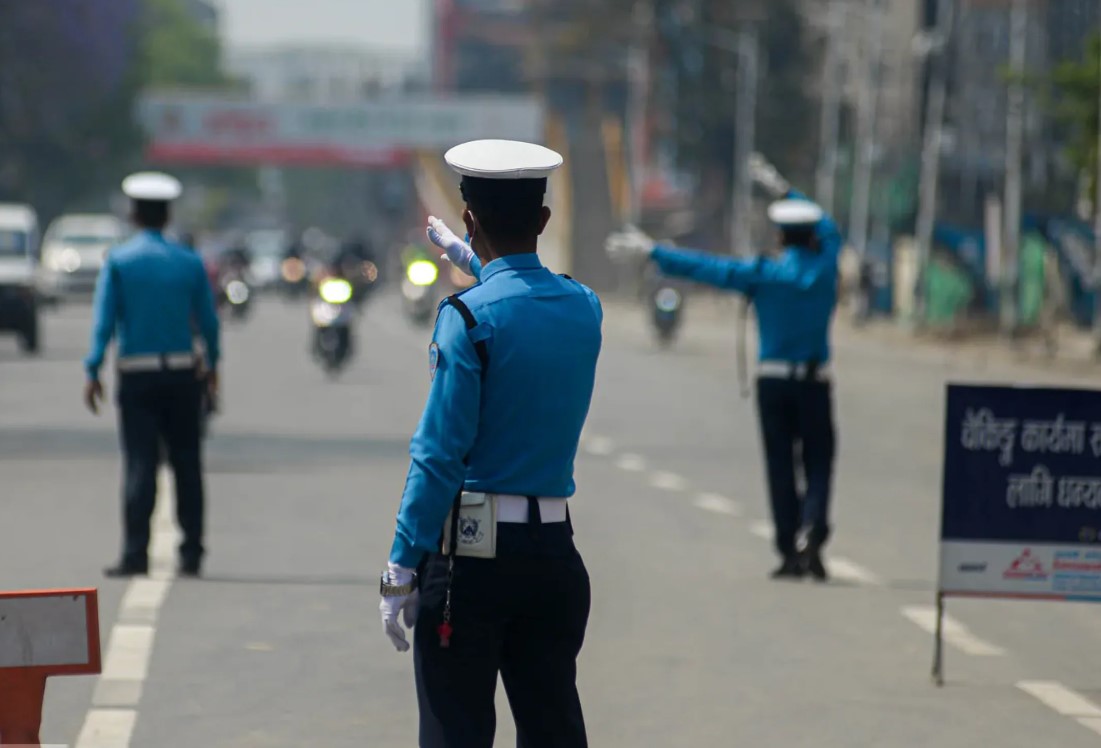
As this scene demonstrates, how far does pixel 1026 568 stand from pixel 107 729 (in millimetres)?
3360

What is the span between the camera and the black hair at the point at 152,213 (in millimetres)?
11086

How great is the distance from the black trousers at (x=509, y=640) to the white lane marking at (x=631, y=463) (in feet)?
40.9

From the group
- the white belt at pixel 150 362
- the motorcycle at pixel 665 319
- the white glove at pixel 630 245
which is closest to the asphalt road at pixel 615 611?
the white belt at pixel 150 362

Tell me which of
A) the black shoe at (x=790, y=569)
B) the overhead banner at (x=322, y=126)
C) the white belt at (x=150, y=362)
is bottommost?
the overhead banner at (x=322, y=126)

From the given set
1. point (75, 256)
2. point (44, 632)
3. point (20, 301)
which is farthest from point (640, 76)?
point (44, 632)

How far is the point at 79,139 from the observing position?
267 feet

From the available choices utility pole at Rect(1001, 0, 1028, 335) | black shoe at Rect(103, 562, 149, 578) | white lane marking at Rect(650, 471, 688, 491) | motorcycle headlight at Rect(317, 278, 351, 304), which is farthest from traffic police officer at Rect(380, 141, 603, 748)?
utility pole at Rect(1001, 0, 1028, 335)

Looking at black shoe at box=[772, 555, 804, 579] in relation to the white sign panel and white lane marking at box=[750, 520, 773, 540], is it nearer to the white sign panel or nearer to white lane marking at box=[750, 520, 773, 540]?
white lane marking at box=[750, 520, 773, 540]

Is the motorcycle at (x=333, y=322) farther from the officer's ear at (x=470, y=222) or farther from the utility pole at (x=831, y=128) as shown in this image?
the utility pole at (x=831, y=128)

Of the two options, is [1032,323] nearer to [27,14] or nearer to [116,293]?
[27,14]

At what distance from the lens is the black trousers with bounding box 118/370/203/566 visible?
11.0 meters

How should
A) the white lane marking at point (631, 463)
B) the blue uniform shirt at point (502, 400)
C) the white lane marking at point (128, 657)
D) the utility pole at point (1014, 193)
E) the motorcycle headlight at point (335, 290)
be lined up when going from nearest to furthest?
1. the blue uniform shirt at point (502, 400)
2. the white lane marking at point (128, 657)
3. the white lane marking at point (631, 463)
4. the motorcycle headlight at point (335, 290)
5. the utility pole at point (1014, 193)

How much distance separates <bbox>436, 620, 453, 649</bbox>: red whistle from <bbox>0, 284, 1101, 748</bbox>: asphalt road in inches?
101

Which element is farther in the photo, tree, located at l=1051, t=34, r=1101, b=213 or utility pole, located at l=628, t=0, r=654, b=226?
utility pole, located at l=628, t=0, r=654, b=226
